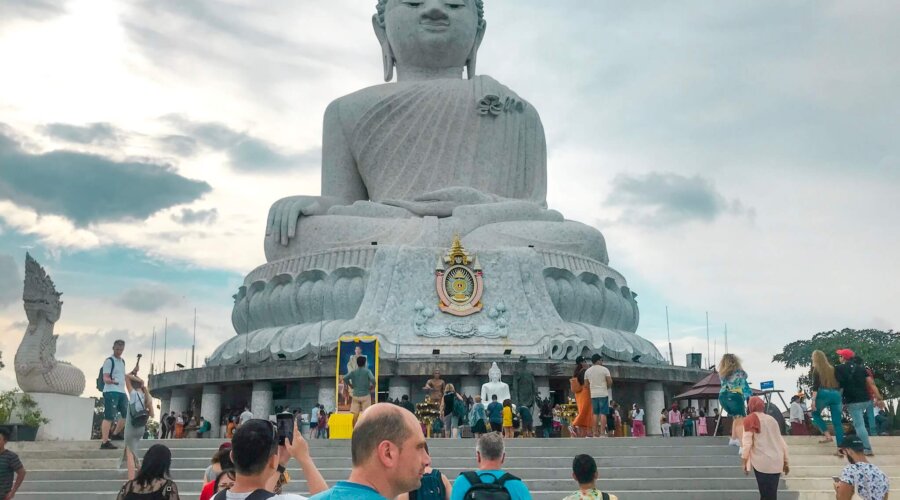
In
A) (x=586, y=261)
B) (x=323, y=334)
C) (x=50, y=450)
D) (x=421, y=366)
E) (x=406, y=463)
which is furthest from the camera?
(x=586, y=261)

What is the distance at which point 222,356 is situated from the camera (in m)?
22.2

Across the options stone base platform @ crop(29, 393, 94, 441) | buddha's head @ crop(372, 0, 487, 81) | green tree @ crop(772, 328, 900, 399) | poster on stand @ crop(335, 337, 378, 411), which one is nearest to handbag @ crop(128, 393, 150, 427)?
poster on stand @ crop(335, 337, 378, 411)

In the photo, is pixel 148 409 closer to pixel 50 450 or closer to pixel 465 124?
pixel 50 450

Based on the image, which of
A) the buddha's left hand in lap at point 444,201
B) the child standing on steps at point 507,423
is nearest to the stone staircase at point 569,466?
A: the child standing on steps at point 507,423

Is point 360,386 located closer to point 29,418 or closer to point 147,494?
point 29,418

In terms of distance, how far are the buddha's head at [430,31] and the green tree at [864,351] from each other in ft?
61.0

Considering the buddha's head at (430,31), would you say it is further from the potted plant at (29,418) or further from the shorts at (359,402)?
the shorts at (359,402)

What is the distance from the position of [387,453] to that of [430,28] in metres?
22.7

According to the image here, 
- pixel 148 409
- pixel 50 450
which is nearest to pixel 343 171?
pixel 50 450

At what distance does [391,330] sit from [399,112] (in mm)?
6567

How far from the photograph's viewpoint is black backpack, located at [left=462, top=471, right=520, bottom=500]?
3.96 metres

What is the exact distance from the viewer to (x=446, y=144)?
23734 millimetres

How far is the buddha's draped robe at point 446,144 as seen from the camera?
77.3 ft

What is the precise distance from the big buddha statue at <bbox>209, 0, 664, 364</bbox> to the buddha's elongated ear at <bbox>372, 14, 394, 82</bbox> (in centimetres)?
4
